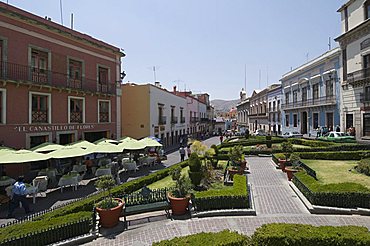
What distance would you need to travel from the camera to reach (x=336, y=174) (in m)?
13.8

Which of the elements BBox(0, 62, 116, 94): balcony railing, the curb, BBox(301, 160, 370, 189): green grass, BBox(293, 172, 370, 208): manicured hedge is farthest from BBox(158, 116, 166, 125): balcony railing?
the curb

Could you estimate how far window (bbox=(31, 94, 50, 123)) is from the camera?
1780cm

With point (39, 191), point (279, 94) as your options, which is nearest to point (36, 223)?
point (39, 191)

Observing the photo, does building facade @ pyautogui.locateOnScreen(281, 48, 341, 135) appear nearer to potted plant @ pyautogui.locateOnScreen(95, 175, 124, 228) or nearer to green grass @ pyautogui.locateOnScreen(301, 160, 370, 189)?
green grass @ pyautogui.locateOnScreen(301, 160, 370, 189)

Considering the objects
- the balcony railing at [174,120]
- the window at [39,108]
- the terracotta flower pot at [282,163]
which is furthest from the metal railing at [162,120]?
the terracotta flower pot at [282,163]

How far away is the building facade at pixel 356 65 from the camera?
2414cm

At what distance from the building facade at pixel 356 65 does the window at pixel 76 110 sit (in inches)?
997

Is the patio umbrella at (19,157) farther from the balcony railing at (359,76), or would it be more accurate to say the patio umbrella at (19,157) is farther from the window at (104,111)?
the balcony railing at (359,76)

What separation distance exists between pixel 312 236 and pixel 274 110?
4747 centimetres

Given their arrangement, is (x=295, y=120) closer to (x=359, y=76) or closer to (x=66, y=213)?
(x=359, y=76)

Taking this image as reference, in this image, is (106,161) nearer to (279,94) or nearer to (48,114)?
(48,114)

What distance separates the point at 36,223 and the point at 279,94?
1864 inches

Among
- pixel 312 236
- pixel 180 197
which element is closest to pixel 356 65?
pixel 180 197

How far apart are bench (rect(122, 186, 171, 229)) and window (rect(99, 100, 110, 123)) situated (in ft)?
50.4
